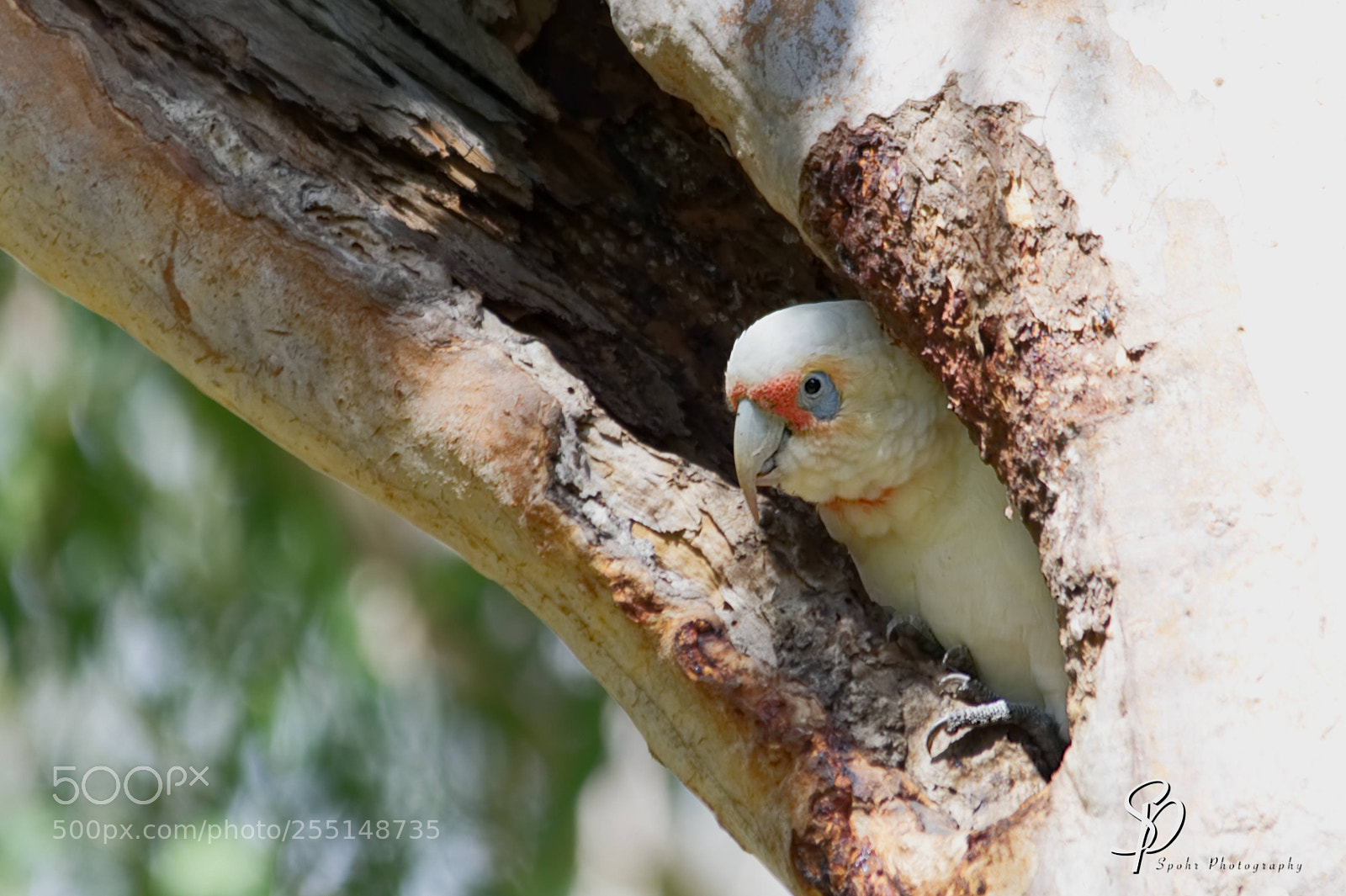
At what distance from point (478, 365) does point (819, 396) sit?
0.63 m

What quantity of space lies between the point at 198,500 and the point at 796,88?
293 centimetres

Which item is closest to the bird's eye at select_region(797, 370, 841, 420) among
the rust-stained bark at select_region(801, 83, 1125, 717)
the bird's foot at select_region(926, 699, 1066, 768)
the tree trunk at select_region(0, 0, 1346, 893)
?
the tree trunk at select_region(0, 0, 1346, 893)

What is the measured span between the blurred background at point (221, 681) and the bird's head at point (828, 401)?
2156 mm

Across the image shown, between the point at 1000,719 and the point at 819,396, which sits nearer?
the point at 1000,719

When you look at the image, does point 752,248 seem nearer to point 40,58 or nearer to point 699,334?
point 699,334

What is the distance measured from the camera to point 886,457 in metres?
2.02

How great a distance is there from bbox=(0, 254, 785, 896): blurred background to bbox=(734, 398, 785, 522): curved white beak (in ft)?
7.06

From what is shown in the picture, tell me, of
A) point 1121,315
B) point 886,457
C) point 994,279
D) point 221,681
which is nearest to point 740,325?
point 886,457

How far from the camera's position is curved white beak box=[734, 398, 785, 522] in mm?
1987

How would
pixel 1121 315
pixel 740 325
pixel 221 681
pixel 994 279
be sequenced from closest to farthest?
pixel 1121 315 → pixel 994 279 → pixel 740 325 → pixel 221 681

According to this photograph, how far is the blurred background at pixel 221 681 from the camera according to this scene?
3.47 metres

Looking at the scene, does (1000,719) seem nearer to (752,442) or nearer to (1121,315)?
(752,442)

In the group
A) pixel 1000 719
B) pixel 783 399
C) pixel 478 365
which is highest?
pixel 783 399

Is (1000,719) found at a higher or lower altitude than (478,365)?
higher
